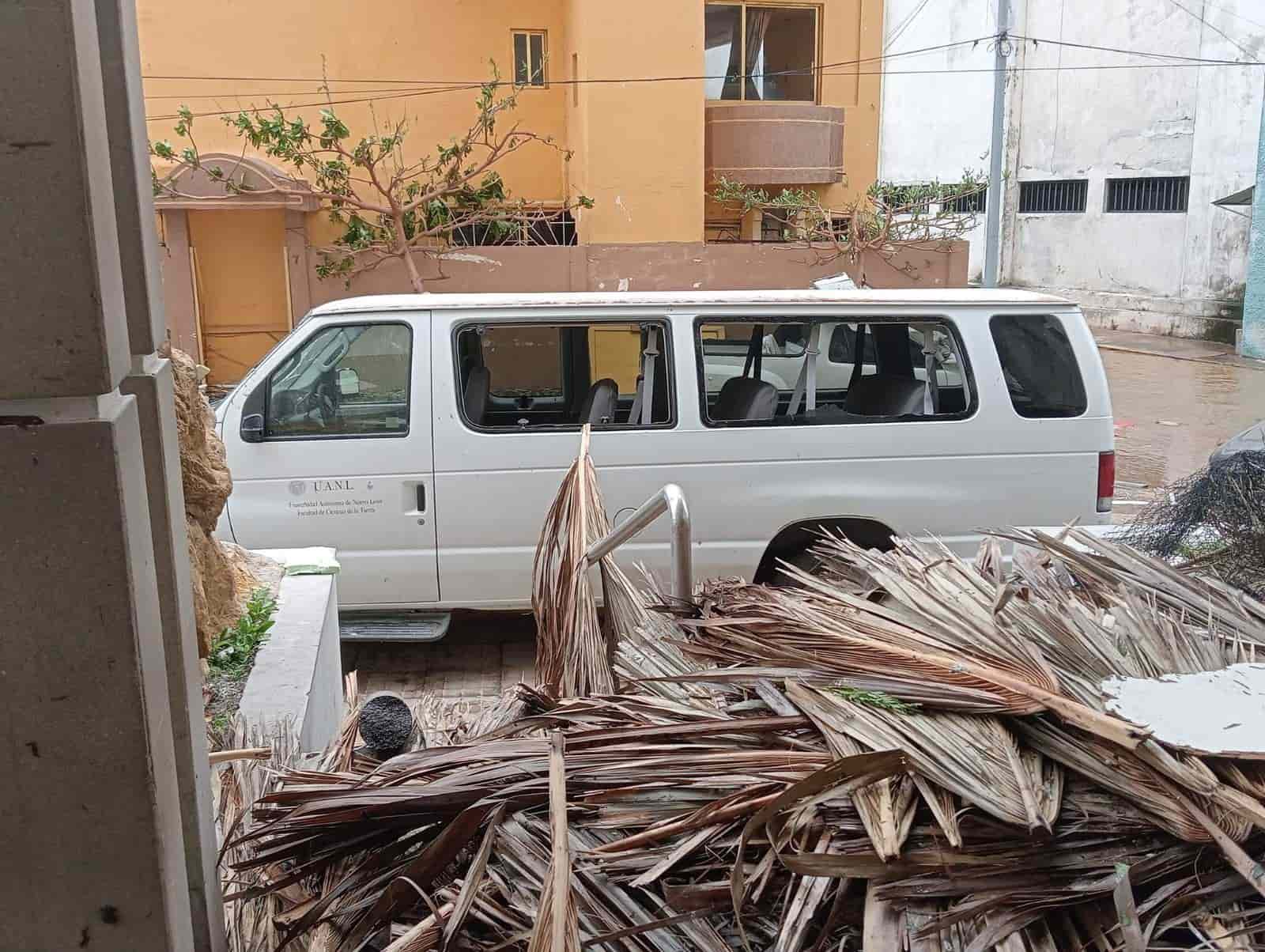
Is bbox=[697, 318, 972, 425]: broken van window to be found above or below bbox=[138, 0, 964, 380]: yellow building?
below

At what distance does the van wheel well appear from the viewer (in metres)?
6.40

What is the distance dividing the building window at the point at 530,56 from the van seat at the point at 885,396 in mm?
9822

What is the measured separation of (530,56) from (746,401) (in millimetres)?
10372

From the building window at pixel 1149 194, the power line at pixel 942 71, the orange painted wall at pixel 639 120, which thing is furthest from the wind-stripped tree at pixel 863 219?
the building window at pixel 1149 194

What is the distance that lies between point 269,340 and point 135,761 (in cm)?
1375

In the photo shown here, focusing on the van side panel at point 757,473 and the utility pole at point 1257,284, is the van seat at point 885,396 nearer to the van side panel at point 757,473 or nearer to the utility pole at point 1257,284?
the van side panel at point 757,473

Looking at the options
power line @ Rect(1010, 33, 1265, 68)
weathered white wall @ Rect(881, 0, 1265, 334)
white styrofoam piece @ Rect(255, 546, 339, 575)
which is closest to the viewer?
white styrofoam piece @ Rect(255, 546, 339, 575)

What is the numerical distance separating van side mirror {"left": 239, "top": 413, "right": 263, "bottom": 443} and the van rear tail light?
15.2ft

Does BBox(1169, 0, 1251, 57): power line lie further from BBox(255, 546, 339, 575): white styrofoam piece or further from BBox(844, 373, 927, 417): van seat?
BBox(255, 546, 339, 575): white styrofoam piece

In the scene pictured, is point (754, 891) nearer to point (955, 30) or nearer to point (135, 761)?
point (135, 761)

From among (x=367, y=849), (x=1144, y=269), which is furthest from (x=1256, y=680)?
(x=1144, y=269)

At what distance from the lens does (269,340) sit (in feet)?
48.0

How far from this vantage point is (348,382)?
20.8 ft

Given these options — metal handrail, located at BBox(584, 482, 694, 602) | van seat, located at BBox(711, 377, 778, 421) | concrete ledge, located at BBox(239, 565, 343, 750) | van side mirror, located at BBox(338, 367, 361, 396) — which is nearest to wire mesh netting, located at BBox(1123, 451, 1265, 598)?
metal handrail, located at BBox(584, 482, 694, 602)
